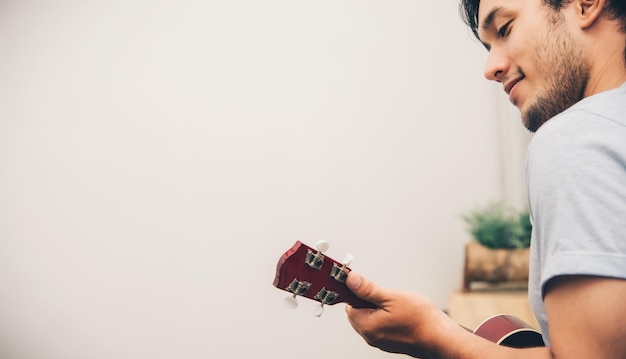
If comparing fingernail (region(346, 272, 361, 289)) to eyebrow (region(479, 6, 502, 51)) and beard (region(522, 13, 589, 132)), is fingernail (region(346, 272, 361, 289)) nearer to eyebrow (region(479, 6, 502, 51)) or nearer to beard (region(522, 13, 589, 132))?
beard (region(522, 13, 589, 132))

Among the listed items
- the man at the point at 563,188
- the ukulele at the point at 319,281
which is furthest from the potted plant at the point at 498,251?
the man at the point at 563,188

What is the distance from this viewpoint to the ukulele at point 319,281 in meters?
0.89

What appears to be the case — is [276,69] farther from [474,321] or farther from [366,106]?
[474,321]

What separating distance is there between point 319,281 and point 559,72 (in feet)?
1.79

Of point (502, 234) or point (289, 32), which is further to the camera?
point (289, 32)

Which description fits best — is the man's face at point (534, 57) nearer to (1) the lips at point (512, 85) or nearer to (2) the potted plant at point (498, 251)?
(1) the lips at point (512, 85)

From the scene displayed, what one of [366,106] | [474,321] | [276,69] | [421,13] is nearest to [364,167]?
[366,106]

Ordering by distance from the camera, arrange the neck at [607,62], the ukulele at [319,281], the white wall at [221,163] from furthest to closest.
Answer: the white wall at [221,163] < the ukulele at [319,281] < the neck at [607,62]

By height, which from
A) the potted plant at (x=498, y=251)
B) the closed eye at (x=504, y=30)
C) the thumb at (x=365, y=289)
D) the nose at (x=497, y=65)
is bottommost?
the potted plant at (x=498, y=251)

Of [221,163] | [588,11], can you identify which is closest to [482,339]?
[588,11]

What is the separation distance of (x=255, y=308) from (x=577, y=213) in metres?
1.74

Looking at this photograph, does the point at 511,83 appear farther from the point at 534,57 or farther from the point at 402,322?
the point at 402,322

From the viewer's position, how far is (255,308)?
2154 millimetres

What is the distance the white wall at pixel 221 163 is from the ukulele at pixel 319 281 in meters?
1.19
